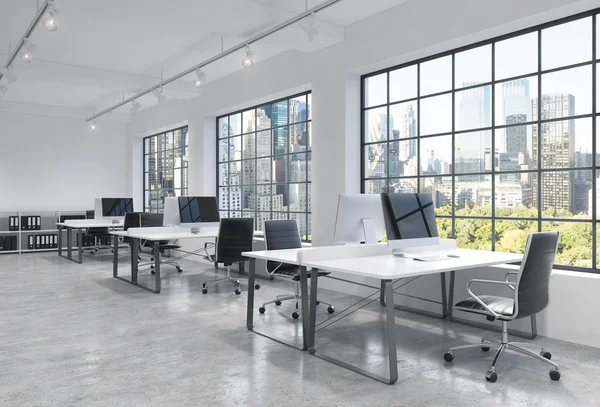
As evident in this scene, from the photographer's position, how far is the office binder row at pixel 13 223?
10.1 m

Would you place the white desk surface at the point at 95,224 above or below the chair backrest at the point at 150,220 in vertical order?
below

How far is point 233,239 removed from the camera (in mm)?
6035

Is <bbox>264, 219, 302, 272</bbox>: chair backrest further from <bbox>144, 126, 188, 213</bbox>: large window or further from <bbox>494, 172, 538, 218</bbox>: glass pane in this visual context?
<bbox>144, 126, 188, 213</bbox>: large window

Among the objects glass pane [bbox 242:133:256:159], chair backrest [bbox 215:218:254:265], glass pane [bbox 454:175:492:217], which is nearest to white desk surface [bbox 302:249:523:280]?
glass pane [bbox 454:175:492:217]

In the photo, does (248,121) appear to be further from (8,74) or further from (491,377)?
(491,377)

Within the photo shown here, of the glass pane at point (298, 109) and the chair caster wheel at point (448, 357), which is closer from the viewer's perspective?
the chair caster wheel at point (448, 357)

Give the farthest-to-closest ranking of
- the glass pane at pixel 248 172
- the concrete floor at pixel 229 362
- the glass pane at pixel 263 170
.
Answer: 1. the glass pane at pixel 248 172
2. the glass pane at pixel 263 170
3. the concrete floor at pixel 229 362

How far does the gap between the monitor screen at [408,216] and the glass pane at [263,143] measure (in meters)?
4.16

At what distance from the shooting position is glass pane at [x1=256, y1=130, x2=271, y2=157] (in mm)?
7949

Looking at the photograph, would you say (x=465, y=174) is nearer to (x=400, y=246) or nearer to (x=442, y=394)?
(x=400, y=246)

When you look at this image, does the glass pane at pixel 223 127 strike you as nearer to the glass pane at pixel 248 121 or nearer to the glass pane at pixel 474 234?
the glass pane at pixel 248 121

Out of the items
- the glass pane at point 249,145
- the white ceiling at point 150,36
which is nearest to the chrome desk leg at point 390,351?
the white ceiling at point 150,36

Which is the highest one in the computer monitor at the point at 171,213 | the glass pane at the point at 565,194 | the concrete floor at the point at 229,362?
the glass pane at the point at 565,194

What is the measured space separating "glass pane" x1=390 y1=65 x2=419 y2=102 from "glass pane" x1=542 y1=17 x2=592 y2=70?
1.48 meters
